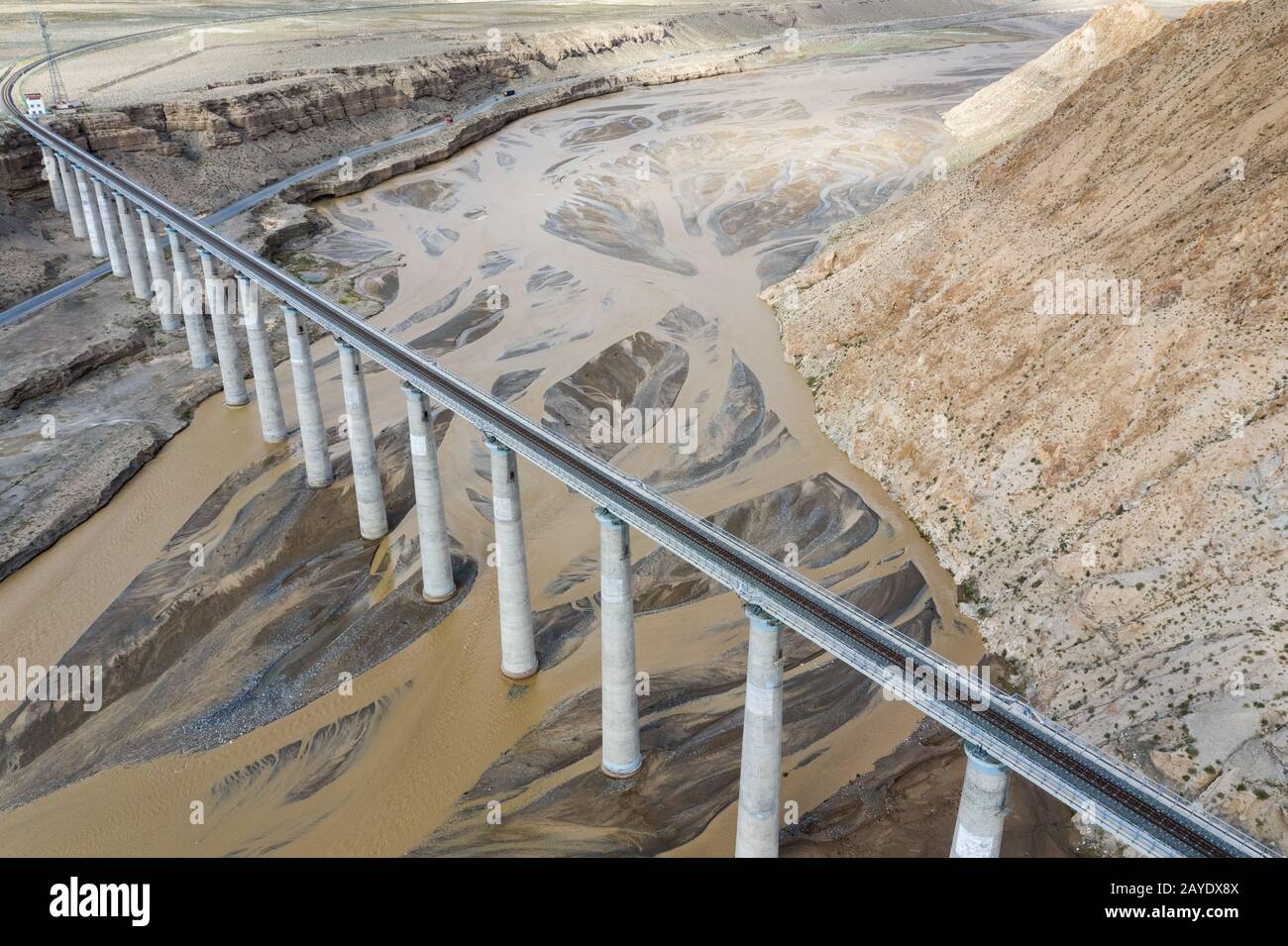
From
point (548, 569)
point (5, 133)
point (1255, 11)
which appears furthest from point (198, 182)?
point (1255, 11)

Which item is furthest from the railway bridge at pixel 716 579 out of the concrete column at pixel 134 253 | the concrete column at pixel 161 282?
the concrete column at pixel 134 253

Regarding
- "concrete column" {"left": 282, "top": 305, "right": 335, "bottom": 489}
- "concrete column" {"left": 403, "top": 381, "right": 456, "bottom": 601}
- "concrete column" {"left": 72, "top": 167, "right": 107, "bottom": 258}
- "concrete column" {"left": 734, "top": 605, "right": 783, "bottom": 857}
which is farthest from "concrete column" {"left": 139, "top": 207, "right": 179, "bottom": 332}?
"concrete column" {"left": 734, "top": 605, "right": 783, "bottom": 857}

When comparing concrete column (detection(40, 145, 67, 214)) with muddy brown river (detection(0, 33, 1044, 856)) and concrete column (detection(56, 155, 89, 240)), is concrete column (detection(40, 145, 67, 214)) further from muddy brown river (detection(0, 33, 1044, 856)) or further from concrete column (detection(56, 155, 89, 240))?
muddy brown river (detection(0, 33, 1044, 856))

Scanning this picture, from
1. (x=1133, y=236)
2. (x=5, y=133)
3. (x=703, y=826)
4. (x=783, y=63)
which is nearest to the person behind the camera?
(x=703, y=826)

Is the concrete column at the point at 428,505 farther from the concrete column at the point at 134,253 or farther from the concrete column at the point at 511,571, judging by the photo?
the concrete column at the point at 134,253

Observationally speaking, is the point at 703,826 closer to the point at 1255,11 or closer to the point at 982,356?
the point at 982,356

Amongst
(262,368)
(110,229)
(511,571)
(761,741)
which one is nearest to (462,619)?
(511,571)

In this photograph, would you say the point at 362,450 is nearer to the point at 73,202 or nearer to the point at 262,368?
the point at 262,368
